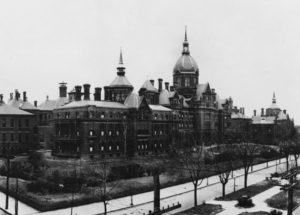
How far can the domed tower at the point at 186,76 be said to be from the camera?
104 m

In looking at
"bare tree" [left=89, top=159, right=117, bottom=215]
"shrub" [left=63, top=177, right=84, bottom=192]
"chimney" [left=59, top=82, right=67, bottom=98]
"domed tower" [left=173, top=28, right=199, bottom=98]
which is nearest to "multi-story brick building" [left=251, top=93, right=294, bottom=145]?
"domed tower" [left=173, top=28, right=199, bottom=98]

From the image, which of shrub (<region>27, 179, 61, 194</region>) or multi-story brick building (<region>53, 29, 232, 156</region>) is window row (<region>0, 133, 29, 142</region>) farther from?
shrub (<region>27, 179, 61, 194</region>)

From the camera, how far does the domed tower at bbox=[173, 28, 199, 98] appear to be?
104125mm

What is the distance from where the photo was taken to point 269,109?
149 m

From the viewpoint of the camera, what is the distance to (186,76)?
4104 inches

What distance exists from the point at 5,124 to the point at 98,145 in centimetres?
2373

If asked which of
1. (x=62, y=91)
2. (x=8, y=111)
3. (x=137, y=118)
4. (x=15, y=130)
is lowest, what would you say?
(x=15, y=130)

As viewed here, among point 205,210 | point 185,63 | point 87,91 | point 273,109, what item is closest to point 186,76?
point 185,63

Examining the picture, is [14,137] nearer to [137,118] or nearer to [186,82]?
[137,118]

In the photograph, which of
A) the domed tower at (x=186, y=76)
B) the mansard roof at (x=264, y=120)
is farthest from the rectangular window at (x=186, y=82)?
the mansard roof at (x=264, y=120)

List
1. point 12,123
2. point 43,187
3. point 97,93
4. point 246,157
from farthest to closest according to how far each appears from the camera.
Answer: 1. point 12,123
2. point 97,93
3. point 246,157
4. point 43,187

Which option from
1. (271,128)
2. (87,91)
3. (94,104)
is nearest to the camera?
(94,104)

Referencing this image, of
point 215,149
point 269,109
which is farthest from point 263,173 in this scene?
point 269,109

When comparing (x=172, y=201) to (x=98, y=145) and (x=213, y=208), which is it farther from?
(x=98, y=145)
